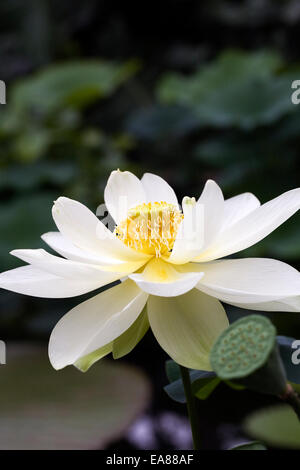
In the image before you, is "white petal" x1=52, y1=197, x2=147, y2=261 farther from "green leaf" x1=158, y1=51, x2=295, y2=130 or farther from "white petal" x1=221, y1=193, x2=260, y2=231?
"green leaf" x1=158, y1=51, x2=295, y2=130

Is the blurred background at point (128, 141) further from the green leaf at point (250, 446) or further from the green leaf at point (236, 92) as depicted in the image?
the green leaf at point (250, 446)

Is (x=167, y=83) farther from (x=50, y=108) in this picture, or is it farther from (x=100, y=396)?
(x=100, y=396)

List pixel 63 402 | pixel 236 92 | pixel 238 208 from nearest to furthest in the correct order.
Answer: pixel 238 208 → pixel 63 402 → pixel 236 92

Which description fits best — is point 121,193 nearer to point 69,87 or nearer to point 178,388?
point 178,388

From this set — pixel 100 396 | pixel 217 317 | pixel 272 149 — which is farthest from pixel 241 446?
pixel 272 149

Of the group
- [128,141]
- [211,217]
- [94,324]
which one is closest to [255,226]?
[211,217]

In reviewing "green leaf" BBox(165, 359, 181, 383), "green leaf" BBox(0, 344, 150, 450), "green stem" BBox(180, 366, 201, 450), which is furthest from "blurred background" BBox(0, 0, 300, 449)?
"green stem" BBox(180, 366, 201, 450)
